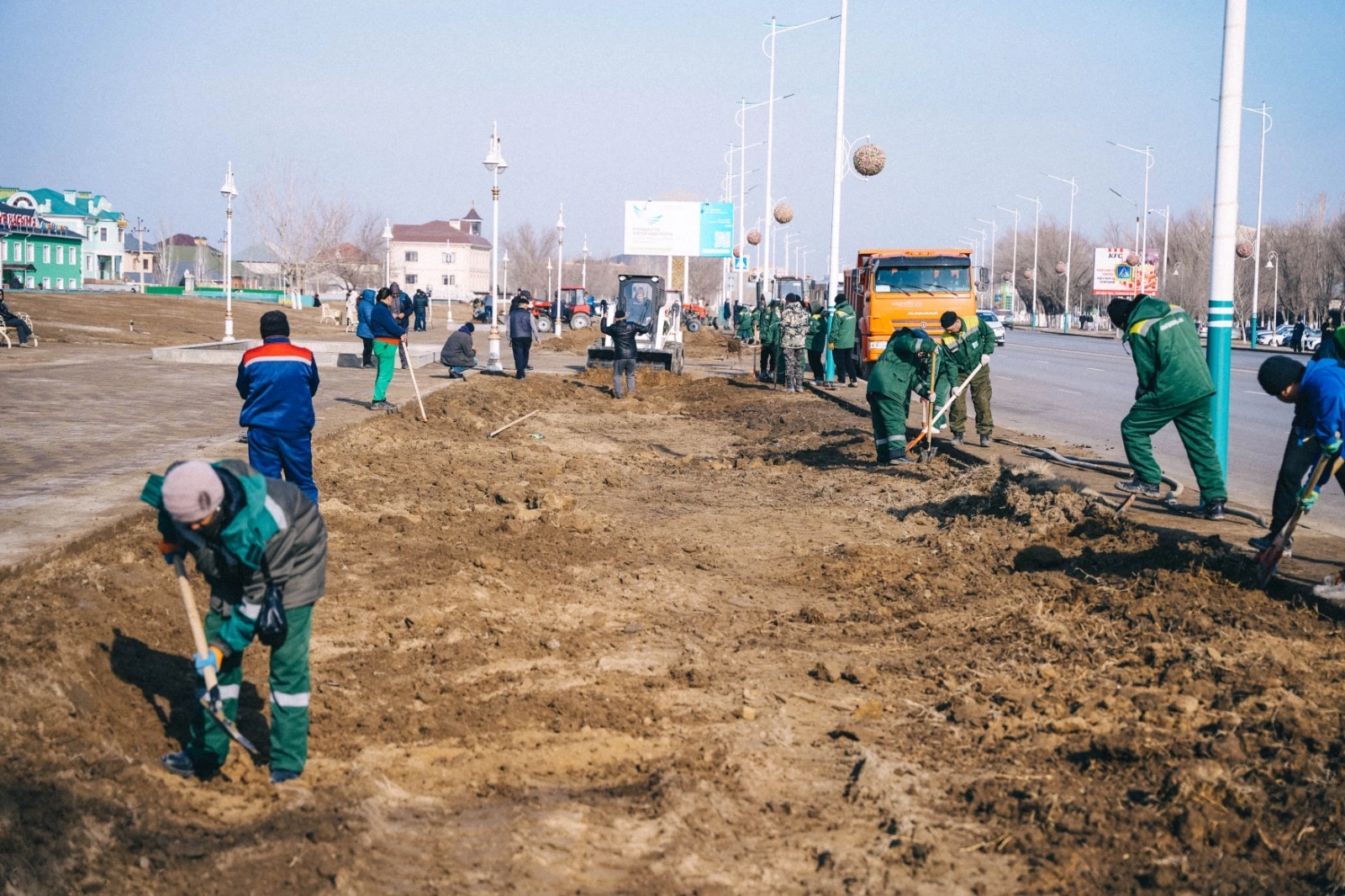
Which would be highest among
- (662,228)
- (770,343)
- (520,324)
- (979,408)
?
(662,228)

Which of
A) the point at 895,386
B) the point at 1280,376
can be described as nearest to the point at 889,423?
the point at 895,386

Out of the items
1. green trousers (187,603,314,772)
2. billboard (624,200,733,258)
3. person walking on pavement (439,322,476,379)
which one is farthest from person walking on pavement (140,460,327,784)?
billboard (624,200,733,258)

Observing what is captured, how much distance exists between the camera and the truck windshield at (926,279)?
2488 centimetres

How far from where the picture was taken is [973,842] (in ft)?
14.7

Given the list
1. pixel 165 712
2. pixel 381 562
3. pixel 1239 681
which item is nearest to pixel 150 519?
pixel 381 562

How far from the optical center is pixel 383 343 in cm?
1766

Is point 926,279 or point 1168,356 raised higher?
point 926,279

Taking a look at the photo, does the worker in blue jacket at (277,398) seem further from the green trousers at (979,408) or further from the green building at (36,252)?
the green building at (36,252)

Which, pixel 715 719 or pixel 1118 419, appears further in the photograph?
pixel 1118 419

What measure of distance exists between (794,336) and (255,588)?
64.4 ft

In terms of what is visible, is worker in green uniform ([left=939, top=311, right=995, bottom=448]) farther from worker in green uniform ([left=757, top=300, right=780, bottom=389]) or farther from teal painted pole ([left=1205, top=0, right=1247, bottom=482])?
worker in green uniform ([left=757, top=300, right=780, bottom=389])

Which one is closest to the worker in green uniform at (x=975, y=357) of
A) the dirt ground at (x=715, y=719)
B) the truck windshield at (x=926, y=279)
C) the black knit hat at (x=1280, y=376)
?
the dirt ground at (x=715, y=719)

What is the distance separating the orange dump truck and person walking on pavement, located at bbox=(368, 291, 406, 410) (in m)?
10.7

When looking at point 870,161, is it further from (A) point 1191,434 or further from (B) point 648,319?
(A) point 1191,434
